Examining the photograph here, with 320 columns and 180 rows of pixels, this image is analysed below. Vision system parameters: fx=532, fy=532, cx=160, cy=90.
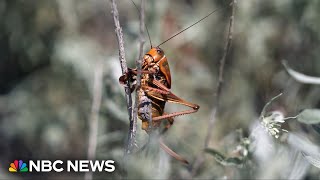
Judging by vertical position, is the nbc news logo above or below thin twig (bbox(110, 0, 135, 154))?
below

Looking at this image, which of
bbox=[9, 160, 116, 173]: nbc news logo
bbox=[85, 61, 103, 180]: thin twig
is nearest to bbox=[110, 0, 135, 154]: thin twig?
bbox=[9, 160, 116, 173]: nbc news logo

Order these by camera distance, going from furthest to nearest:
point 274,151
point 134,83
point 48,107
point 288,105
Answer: point 48,107
point 288,105
point 274,151
point 134,83

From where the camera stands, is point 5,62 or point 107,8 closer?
point 5,62

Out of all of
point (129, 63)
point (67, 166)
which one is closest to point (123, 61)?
point (67, 166)

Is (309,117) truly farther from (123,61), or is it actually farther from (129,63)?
(129,63)

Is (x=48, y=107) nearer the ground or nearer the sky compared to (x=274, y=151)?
nearer the sky

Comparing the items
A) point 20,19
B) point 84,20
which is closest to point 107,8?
point 84,20

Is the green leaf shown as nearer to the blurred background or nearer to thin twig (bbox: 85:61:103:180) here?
the blurred background

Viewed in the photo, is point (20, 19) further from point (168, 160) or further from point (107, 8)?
point (168, 160)
